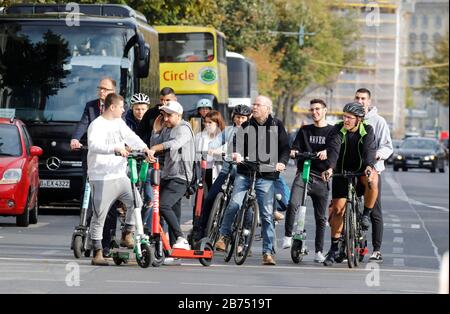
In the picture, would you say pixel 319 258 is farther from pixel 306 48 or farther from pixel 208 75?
pixel 306 48

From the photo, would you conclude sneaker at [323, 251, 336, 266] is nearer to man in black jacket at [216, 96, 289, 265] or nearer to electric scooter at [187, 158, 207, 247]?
man in black jacket at [216, 96, 289, 265]

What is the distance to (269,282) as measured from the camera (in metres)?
14.2

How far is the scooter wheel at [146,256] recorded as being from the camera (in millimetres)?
15141

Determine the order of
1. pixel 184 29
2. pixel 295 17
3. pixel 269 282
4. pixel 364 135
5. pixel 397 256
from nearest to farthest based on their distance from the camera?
pixel 269 282 < pixel 364 135 < pixel 397 256 < pixel 184 29 < pixel 295 17

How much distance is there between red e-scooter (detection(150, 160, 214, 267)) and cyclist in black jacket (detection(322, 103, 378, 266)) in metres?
1.44

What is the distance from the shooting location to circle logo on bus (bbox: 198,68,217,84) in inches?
1622

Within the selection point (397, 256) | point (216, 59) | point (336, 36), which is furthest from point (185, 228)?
point (336, 36)

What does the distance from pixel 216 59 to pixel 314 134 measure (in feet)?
80.4

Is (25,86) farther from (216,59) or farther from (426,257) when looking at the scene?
(216,59)

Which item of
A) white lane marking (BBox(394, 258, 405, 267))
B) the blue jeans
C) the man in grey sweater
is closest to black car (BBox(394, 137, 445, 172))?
white lane marking (BBox(394, 258, 405, 267))

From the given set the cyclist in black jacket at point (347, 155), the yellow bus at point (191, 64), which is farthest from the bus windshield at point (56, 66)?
the yellow bus at point (191, 64)

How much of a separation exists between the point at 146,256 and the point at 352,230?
241 centimetres

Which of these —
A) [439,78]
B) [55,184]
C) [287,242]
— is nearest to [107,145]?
[287,242]

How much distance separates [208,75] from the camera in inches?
1631
